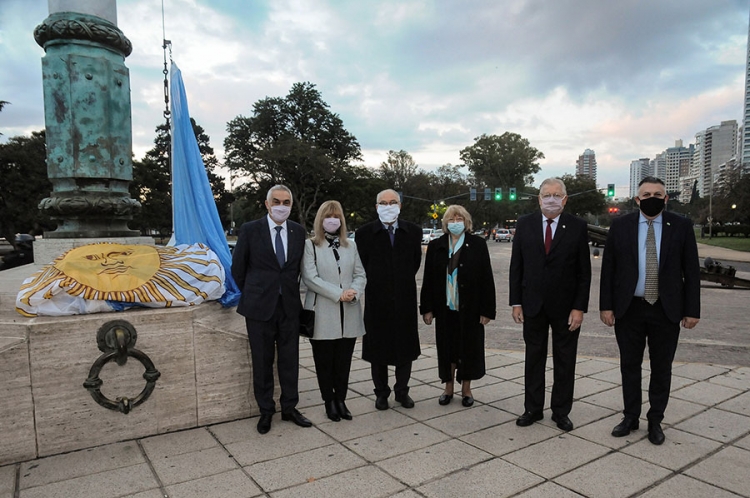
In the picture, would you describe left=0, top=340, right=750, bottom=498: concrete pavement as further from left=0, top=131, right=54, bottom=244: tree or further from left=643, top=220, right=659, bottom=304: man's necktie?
left=0, top=131, right=54, bottom=244: tree

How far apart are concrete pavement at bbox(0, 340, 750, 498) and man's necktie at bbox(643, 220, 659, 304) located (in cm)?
106

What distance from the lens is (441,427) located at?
391cm

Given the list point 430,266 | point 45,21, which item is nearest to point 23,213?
point 45,21

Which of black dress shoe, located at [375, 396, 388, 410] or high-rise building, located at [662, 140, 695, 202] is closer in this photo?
black dress shoe, located at [375, 396, 388, 410]

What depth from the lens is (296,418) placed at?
3.95 metres

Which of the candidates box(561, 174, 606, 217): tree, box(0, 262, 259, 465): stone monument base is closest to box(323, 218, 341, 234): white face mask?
box(0, 262, 259, 465): stone monument base

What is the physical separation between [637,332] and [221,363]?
126 inches

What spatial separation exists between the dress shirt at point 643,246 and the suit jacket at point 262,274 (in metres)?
2.59

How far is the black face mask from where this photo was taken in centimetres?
366

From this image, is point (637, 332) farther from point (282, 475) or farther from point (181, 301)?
point (181, 301)

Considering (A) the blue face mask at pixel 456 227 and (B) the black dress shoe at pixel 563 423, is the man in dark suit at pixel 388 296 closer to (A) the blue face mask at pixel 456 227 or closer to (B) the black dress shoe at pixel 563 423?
(A) the blue face mask at pixel 456 227

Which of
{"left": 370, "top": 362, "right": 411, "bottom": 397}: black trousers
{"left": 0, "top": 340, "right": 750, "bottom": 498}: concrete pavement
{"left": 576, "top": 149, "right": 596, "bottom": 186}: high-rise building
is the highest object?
{"left": 576, "top": 149, "right": 596, "bottom": 186}: high-rise building

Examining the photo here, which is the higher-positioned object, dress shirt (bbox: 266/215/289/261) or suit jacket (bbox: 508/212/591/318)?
dress shirt (bbox: 266/215/289/261)

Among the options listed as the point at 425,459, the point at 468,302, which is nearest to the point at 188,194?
the point at 468,302
